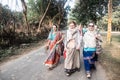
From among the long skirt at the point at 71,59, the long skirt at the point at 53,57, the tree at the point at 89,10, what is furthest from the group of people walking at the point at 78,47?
the tree at the point at 89,10

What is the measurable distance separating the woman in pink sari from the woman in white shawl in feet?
3.17

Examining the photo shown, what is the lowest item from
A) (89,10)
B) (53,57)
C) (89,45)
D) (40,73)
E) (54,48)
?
(40,73)

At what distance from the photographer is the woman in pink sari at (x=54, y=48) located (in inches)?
354

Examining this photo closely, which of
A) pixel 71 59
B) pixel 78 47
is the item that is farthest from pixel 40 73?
pixel 78 47

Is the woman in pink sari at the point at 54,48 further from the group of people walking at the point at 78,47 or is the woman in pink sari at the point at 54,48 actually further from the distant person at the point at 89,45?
the distant person at the point at 89,45

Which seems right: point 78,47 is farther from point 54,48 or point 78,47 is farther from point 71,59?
point 54,48

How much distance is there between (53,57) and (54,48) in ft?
1.23

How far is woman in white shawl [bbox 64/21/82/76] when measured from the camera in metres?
8.13

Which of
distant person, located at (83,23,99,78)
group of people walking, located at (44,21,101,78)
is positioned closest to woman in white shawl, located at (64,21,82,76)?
group of people walking, located at (44,21,101,78)

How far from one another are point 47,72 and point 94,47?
2104 millimetres

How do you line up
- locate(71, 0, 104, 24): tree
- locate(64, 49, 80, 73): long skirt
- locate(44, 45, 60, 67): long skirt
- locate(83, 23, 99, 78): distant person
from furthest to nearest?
locate(71, 0, 104, 24): tree < locate(44, 45, 60, 67): long skirt < locate(64, 49, 80, 73): long skirt < locate(83, 23, 99, 78): distant person

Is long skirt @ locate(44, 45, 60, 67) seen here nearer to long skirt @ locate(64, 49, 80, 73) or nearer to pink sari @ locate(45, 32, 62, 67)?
pink sari @ locate(45, 32, 62, 67)

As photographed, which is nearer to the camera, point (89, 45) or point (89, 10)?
point (89, 45)

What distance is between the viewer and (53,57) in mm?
9031
